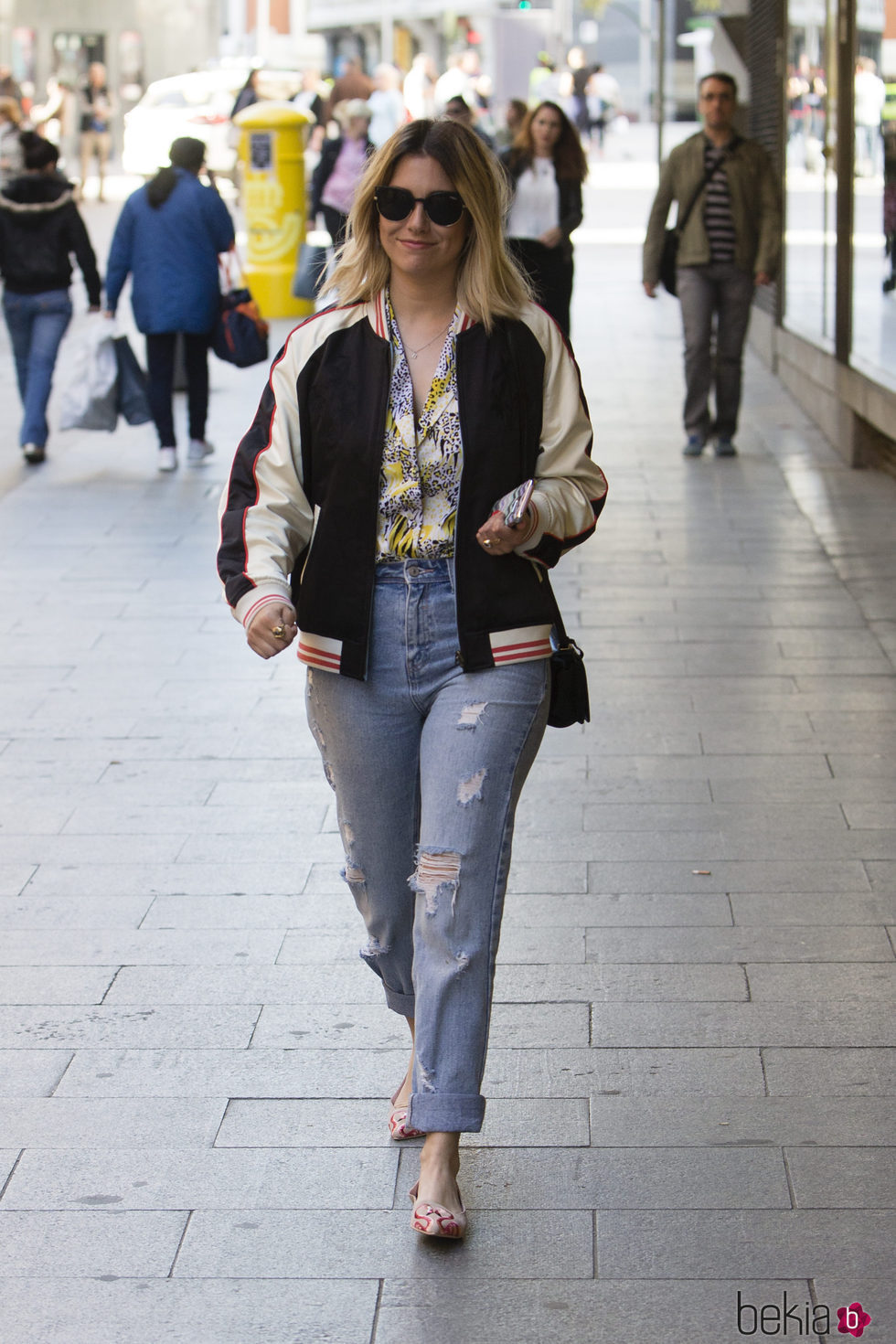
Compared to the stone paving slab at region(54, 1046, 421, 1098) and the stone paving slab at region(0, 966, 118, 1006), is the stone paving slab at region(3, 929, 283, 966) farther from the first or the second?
the stone paving slab at region(54, 1046, 421, 1098)

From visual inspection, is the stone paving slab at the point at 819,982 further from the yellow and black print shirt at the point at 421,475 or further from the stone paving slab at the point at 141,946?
the yellow and black print shirt at the point at 421,475

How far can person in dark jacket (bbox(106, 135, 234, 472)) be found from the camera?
397 inches

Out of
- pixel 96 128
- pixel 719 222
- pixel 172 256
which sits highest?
pixel 96 128

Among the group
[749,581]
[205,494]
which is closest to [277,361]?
[749,581]

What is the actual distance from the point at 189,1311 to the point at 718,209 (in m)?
8.19

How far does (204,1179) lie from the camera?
3.40m

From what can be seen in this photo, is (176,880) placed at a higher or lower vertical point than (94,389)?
lower

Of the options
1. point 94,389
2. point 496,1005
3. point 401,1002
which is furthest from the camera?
point 94,389

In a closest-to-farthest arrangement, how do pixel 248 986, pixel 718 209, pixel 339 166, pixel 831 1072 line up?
pixel 831 1072 → pixel 248 986 → pixel 718 209 → pixel 339 166

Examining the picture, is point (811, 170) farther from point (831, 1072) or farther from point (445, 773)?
point (445, 773)

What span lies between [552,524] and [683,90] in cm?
6348

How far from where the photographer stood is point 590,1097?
3.68 m

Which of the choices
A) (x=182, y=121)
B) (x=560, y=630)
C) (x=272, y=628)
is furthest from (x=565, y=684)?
(x=182, y=121)

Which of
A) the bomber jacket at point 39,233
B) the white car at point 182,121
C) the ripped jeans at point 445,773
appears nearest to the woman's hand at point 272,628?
the ripped jeans at point 445,773
